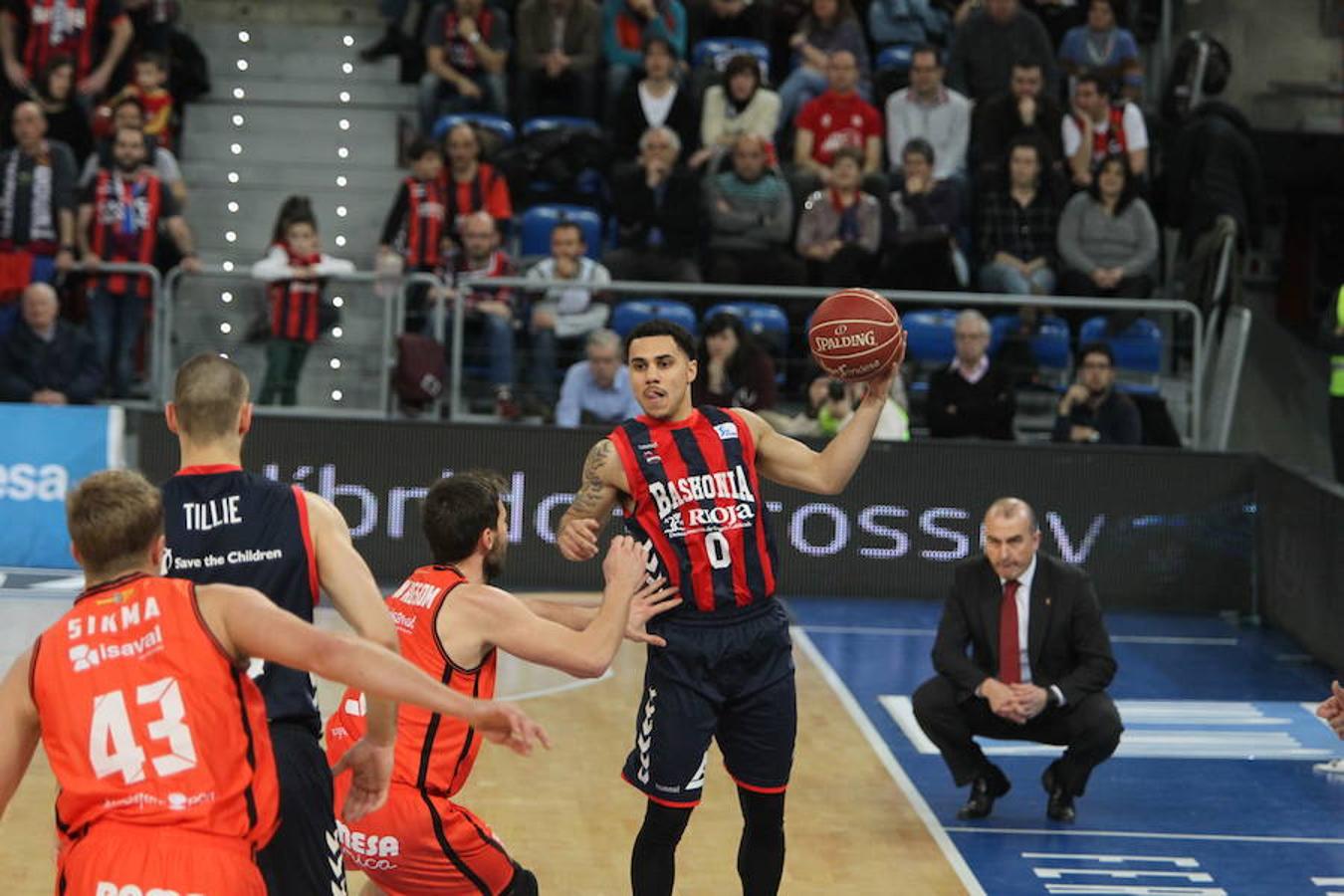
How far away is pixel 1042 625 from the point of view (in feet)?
29.6

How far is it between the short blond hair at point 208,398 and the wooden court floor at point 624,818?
2763 millimetres

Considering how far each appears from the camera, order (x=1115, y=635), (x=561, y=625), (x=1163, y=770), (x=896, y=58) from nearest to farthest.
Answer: (x=561, y=625) < (x=1163, y=770) < (x=1115, y=635) < (x=896, y=58)

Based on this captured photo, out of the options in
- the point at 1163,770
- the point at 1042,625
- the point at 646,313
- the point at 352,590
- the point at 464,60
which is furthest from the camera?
the point at 464,60

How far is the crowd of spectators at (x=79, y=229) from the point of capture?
45.7ft

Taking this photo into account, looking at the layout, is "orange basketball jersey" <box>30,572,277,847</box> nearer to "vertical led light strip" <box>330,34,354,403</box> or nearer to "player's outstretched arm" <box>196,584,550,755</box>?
"player's outstretched arm" <box>196,584,550,755</box>

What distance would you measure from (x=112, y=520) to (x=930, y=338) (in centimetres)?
1037

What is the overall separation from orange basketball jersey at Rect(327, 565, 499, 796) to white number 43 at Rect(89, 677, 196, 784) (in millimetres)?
1492

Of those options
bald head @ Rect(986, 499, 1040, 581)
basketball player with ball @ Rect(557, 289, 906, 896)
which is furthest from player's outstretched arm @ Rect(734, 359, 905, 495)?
bald head @ Rect(986, 499, 1040, 581)

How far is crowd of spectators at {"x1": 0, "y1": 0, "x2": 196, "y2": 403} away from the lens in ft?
45.7

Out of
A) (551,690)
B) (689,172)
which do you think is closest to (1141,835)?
(551,690)

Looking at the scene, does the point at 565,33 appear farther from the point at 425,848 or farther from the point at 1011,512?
the point at 425,848

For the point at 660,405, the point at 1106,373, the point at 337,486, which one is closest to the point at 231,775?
the point at 660,405

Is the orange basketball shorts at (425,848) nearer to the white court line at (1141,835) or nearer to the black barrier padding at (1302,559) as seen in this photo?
the white court line at (1141,835)

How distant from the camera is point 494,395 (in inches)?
559
